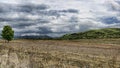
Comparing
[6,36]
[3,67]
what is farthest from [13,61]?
[6,36]

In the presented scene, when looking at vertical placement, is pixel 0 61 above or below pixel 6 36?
above

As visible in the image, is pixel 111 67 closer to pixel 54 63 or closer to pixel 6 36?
pixel 54 63

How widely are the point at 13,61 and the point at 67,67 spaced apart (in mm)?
3309

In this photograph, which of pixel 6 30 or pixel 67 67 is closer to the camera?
pixel 67 67

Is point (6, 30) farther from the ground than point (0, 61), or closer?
closer

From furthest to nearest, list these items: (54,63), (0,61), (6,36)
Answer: (6,36), (0,61), (54,63)

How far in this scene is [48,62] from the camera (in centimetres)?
1759

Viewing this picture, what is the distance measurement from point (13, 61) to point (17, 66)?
1.23 metres

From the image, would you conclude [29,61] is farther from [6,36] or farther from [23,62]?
[6,36]

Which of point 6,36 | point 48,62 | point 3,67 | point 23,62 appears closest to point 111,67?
point 48,62

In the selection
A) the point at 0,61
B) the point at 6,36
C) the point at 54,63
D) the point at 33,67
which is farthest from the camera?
the point at 6,36

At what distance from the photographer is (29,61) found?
55.6ft

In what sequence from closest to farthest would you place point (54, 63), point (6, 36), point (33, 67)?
1. point (33, 67)
2. point (54, 63)
3. point (6, 36)

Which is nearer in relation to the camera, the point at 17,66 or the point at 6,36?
the point at 17,66
